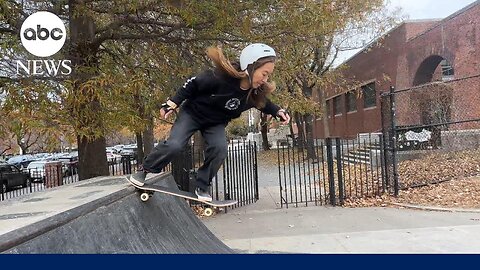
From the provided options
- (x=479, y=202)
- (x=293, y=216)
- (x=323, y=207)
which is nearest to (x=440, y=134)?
(x=479, y=202)

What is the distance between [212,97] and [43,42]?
4.79 metres

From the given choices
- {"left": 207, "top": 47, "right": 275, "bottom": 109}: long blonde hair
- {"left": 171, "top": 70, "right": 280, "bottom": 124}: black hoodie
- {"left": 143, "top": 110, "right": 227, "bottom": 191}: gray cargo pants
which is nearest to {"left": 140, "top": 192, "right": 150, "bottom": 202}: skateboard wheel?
{"left": 143, "top": 110, "right": 227, "bottom": 191}: gray cargo pants

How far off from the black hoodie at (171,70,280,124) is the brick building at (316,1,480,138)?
42.3 ft

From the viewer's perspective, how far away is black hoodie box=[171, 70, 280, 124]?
3.92m

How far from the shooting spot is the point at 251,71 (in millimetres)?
3754

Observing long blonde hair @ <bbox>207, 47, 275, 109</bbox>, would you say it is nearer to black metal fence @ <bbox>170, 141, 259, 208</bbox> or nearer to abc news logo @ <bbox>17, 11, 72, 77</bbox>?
abc news logo @ <bbox>17, 11, 72, 77</bbox>

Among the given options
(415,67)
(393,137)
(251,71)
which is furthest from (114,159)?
(415,67)

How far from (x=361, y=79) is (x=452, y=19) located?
12551mm

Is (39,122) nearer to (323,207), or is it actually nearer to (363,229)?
(363,229)

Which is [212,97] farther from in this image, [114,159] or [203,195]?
[114,159]

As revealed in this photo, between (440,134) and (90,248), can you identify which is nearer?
(90,248)

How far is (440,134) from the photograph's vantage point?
14.1 m

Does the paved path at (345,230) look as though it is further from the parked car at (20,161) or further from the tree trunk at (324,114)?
the parked car at (20,161)

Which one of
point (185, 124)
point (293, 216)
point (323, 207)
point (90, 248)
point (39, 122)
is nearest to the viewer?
point (90, 248)
